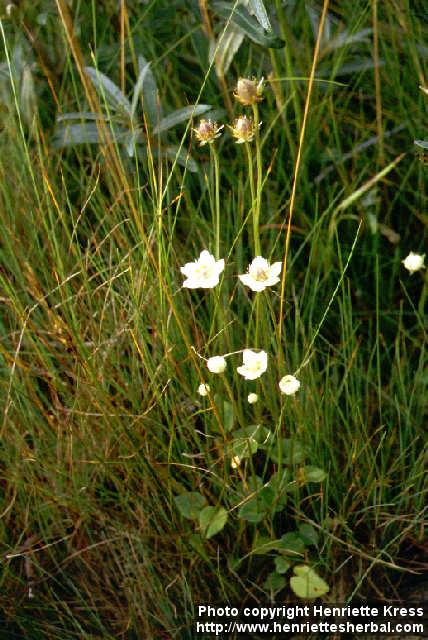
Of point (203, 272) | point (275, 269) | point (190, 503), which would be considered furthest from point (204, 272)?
point (190, 503)

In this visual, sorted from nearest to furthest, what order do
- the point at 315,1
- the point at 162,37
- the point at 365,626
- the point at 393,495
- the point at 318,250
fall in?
the point at 365,626 → the point at 393,495 → the point at 318,250 → the point at 315,1 → the point at 162,37

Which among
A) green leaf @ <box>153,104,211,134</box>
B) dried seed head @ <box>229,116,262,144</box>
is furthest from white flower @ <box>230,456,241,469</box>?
green leaf @ <box>153,104,211,134</box>

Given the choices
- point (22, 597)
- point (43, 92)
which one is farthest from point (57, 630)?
point (43, 92)

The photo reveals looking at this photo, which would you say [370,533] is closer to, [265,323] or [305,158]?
[265,323]

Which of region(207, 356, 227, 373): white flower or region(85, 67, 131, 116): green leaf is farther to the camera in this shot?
region(85, 67, 131, 116): green leaf

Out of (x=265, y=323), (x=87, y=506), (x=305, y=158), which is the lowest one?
→ (x=87, y=506)

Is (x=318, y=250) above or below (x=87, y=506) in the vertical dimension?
above

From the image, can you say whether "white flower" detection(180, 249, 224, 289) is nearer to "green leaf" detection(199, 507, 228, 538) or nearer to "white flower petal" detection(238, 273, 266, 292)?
"white flower petal" detection(238, 273, 266, 292)

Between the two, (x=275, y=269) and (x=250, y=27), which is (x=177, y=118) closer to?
A: (x=250, y=27)
